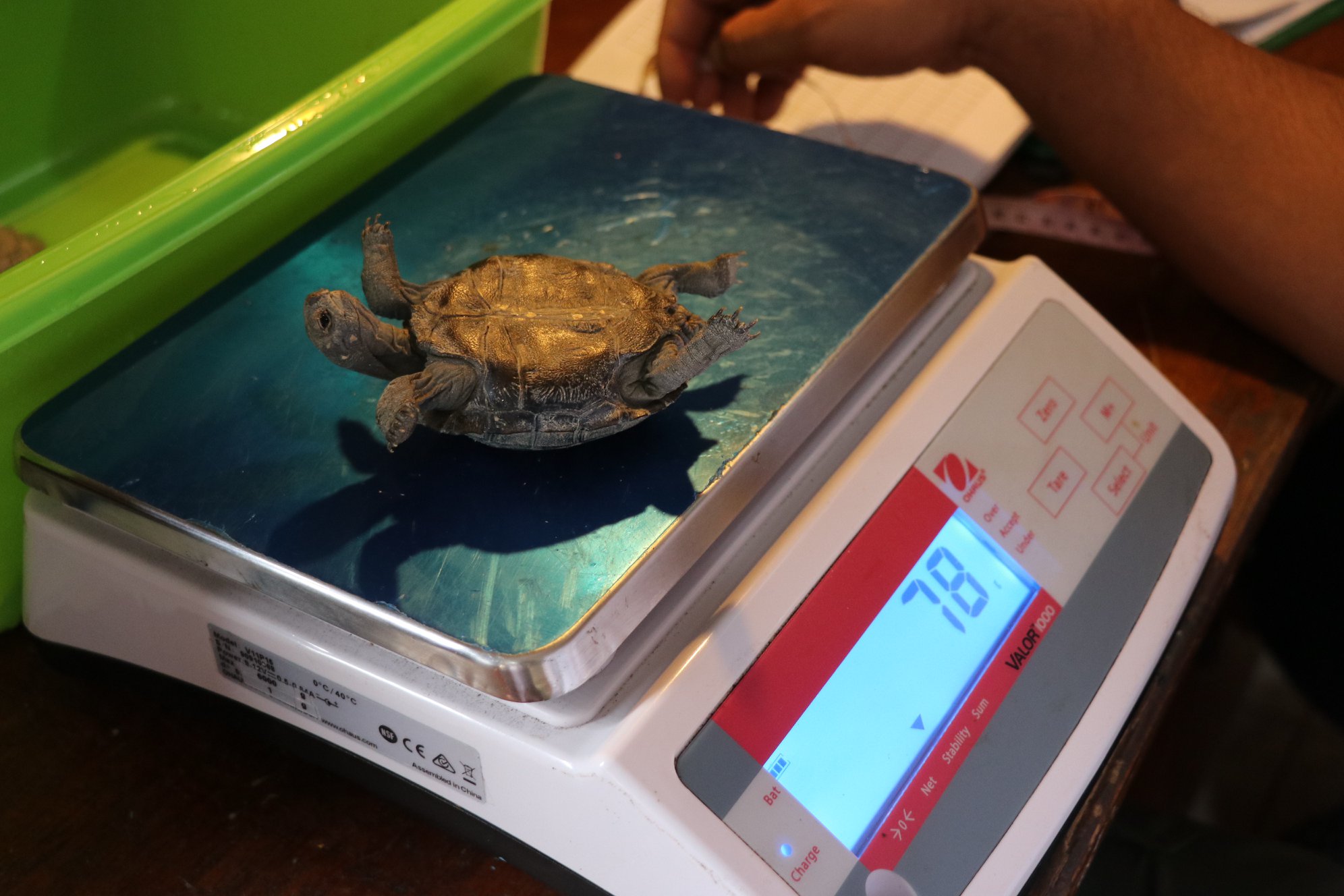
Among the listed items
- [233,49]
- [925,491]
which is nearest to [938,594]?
[925,491]

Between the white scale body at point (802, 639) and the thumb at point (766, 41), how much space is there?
362 millimetres

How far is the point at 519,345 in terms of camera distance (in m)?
0.57

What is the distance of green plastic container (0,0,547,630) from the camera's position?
0.63 m

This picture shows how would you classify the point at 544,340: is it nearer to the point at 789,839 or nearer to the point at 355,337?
the point at 355,337

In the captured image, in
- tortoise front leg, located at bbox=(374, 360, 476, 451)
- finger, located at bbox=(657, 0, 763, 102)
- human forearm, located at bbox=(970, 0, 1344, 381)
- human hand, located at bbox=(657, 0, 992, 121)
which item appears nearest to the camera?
tortoise front leg, located at bbox=(374, 360, 476, 451)

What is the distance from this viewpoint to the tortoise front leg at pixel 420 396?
20.8 inches

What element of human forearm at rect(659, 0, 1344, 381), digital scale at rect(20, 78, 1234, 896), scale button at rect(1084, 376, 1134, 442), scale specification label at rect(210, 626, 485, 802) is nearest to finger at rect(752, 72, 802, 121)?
human forearm at rect(659, 0, 1344, 381)

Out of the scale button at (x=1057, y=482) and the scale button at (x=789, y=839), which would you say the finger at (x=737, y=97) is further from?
the scale button at (x=789, y=839)

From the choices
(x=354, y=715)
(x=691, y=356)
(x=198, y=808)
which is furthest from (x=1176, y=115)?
(x=198, y=808)

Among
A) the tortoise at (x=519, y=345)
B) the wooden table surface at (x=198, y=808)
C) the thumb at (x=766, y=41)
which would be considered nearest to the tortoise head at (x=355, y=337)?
the tortoise at (x=519, y=345)

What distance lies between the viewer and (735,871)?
0.52 meters

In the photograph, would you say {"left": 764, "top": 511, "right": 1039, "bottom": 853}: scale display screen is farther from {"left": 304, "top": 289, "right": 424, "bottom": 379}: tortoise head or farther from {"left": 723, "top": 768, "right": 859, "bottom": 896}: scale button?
{"left": 304, "top": 289, "right": 424, "bottom": 379}: tortoise head

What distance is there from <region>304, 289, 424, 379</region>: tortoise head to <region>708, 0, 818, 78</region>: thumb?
Answer: 0.61m

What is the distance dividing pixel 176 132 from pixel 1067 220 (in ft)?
3.20
